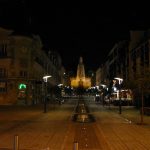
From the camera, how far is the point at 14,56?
93438 mm

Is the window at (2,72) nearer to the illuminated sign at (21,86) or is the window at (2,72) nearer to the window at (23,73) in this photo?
the window at (23,73)

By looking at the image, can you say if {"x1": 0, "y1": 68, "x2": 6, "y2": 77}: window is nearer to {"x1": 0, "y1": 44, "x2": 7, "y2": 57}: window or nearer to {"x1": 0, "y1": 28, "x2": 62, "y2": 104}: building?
{"x1": 0, "y1": 28, "x2": 62, "y2": 104}: building

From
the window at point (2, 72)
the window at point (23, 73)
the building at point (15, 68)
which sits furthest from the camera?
the window at point (23, 73)

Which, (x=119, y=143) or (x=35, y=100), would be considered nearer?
(x=119, y=143)

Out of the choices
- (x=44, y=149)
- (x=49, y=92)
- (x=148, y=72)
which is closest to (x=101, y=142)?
(x=44, y=149)

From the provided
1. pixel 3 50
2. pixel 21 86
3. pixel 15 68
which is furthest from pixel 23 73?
pixel 3 50

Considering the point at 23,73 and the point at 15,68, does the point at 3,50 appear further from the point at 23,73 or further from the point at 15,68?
the point at 23,73

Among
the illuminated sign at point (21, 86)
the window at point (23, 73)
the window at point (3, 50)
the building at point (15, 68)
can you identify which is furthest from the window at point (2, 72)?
the illuminated sign at point (21, 86)

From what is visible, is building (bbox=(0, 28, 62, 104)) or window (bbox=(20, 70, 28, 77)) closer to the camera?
building (bbox=(0, 28, 62, 104))

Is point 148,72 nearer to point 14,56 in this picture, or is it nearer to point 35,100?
point 14,56

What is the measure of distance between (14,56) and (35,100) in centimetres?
1565

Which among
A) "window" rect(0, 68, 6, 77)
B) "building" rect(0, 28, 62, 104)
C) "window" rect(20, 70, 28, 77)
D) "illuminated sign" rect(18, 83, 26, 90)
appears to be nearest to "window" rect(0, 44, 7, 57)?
"building" rect(0, 28, 62, 104)

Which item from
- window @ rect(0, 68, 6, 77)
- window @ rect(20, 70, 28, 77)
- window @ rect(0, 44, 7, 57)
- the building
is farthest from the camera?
window @ rect(20, 70, 28, 77)

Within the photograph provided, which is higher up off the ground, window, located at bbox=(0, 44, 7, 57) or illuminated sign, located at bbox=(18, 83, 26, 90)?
window, located at bbox=(0, 44, 7, 57)
